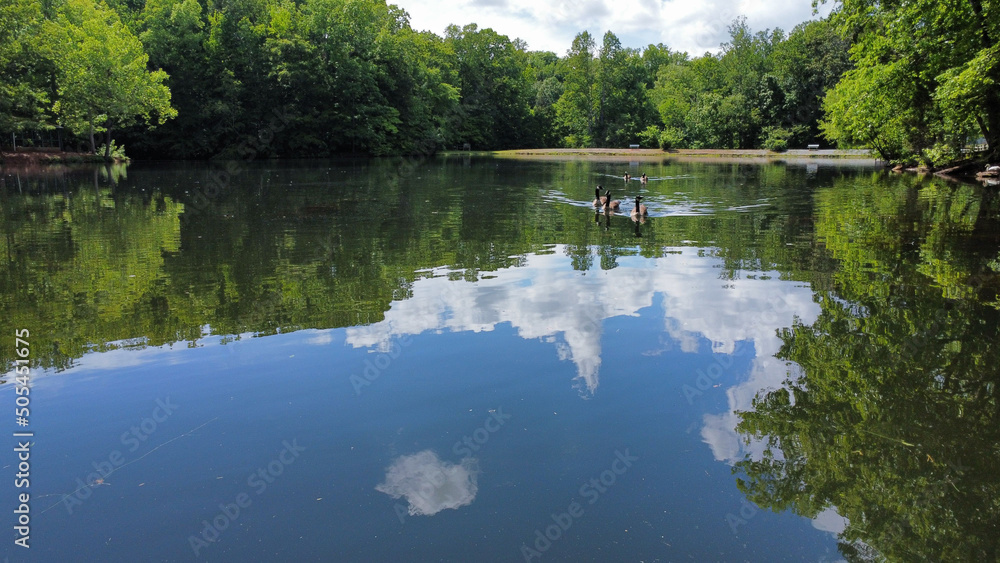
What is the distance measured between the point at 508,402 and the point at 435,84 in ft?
244

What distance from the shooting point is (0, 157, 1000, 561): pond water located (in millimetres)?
3889

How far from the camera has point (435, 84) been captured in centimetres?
7525

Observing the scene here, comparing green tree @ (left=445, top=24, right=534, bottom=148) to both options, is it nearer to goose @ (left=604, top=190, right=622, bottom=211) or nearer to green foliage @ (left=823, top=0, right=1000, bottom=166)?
green foliage @ (left=823, top=0, right=1000, bottom=166)

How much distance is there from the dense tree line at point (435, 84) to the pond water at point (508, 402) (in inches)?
488

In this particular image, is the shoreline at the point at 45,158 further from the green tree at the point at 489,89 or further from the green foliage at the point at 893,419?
the green foliage at the point at 893,419

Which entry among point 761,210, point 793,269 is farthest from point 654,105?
point 793,269

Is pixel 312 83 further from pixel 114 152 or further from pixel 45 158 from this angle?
pixel 45 158

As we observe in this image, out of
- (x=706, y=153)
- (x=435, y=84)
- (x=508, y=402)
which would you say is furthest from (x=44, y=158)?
(x=706, y=153)

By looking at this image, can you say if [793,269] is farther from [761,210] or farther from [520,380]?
[761,210]

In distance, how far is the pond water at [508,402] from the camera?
12.8 feet

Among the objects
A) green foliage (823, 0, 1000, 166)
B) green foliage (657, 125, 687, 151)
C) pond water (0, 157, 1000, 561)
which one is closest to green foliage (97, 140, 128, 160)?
pond water (0, 157, 1000, 561)

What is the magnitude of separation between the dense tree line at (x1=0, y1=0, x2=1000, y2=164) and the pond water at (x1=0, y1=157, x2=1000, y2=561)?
12.4 metres

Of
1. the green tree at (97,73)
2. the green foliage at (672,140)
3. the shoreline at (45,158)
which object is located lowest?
the shoreline at (45,158)

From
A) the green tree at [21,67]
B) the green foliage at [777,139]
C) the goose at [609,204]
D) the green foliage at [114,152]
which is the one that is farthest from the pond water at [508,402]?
the green foliage at [777,139]
